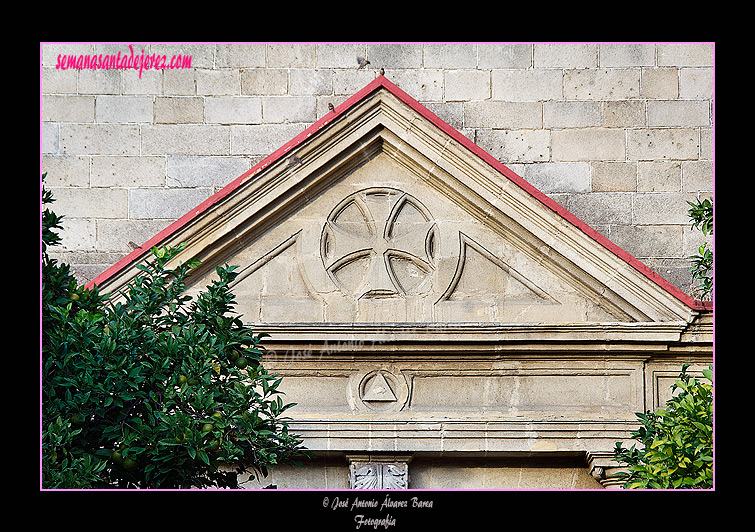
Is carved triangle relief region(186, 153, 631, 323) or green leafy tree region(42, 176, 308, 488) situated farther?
carved triangle relief region(186, 153, 631, 323)

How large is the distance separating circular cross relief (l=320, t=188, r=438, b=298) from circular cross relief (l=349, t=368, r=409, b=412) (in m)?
0.61

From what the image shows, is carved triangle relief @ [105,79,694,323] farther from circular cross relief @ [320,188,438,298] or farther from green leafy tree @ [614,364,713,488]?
green leafy tree @ [614,364,713,488]

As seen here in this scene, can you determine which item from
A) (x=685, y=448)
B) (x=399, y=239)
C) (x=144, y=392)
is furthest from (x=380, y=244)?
(x=685, y=448)

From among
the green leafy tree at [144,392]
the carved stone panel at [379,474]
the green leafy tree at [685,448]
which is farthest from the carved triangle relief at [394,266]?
the green leafy tree at [144,392]

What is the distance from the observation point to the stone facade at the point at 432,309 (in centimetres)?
799

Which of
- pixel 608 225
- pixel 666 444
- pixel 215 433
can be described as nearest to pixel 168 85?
pixel 608 225

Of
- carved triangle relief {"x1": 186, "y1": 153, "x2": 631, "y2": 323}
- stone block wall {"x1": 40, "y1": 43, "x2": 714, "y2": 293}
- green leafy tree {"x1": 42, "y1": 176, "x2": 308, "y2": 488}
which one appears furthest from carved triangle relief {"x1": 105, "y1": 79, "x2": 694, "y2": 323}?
green leafy tree {"x1": 42, "y1": 176, "x2": 308, "y2": 488}

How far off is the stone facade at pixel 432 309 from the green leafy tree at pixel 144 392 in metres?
1.93

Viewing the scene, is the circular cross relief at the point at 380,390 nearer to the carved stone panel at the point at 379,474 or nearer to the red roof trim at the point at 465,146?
the carved stone panel at the point at 379,474

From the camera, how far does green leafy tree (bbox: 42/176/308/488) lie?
545 cm

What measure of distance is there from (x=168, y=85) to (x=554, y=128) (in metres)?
3.39

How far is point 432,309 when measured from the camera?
816 cm

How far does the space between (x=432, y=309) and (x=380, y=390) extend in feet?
2.36

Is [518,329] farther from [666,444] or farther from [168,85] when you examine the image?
[168,85]
